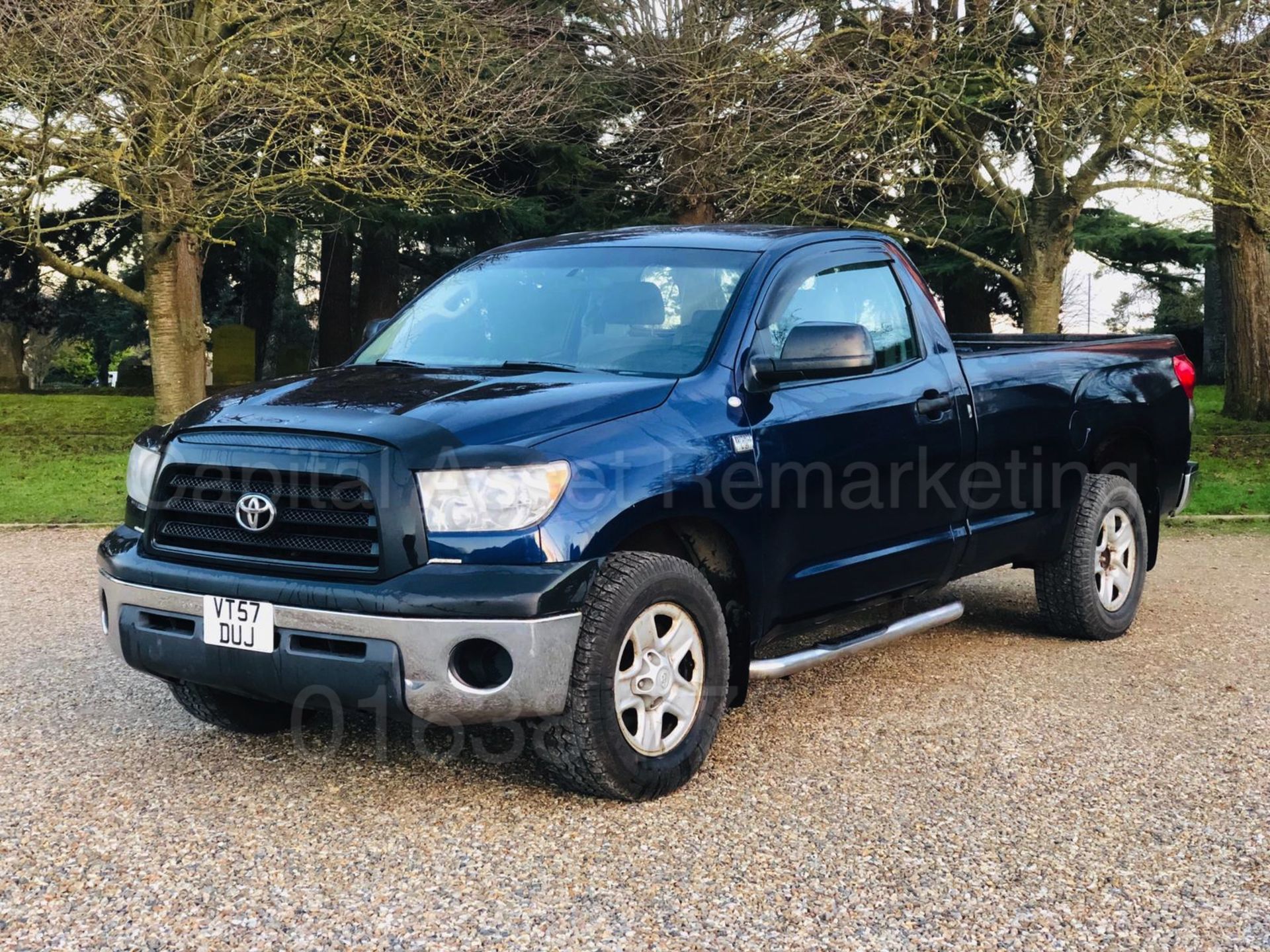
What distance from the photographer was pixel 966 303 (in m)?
26.1

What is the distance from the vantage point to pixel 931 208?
20.8 meters

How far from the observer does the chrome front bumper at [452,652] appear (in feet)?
13.0

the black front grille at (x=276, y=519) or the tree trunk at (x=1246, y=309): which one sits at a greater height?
the tree trunk at (x=1246, y=309)

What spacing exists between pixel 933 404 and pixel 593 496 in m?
2.04

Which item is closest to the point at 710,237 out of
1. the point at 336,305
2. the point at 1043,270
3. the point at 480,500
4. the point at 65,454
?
the point at 480,500

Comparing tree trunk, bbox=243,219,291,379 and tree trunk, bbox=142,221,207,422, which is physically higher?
tree trunk, bbox=243,219,291,379

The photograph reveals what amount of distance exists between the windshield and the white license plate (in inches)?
53.9

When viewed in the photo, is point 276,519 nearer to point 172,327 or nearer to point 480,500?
point 480,500

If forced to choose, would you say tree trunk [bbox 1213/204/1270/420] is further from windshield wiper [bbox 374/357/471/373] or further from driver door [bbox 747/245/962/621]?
windshield wiper [bbox 374/357/471/373]

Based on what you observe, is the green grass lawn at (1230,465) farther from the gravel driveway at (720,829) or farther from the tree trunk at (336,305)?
the tree trunk at (336,305)

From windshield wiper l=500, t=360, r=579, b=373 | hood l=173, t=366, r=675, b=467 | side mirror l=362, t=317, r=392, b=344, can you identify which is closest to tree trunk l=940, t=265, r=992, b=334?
side mirror l=362, t=317, r=392, b=344

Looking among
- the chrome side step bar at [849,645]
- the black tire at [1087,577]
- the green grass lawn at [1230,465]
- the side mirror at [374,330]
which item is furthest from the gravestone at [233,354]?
the chrome side step bar at [849,645]

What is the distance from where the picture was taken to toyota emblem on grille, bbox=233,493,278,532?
166 inches

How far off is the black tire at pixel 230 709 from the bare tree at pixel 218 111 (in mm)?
11154
